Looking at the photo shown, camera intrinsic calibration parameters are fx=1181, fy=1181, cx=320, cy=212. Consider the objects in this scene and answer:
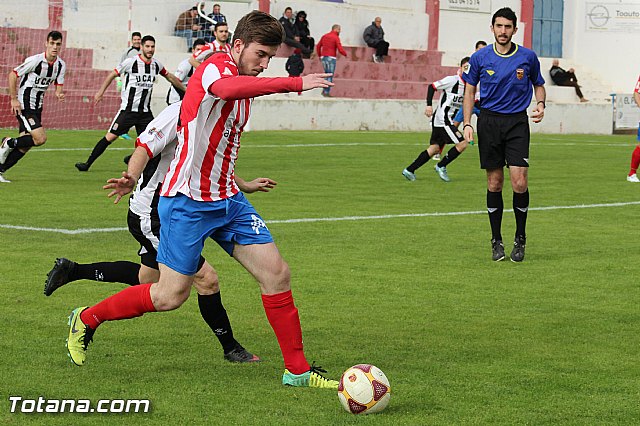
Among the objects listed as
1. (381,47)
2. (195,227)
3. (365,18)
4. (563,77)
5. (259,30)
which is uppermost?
(365,18)

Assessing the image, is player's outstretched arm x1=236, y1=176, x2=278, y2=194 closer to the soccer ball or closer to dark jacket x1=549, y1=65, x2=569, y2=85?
the soccer ball

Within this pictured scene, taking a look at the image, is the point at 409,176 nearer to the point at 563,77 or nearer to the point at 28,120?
the point at 28,120

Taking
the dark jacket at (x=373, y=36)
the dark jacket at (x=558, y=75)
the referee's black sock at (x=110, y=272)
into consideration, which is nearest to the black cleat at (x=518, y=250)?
the referee's black sock at (x=110, y=272)

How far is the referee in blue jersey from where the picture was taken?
1052 centimetres

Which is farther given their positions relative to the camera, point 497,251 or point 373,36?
point 373,36

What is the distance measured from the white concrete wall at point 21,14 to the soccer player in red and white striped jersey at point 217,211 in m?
24.9

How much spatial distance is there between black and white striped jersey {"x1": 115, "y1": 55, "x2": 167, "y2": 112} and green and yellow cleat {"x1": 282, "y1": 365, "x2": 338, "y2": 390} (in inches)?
493

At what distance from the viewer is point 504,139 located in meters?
10.6

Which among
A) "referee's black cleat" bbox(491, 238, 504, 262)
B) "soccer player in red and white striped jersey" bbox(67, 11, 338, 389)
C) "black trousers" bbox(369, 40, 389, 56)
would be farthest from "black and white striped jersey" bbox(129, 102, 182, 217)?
"black trousers" bbox(369, 40, 389, 56)

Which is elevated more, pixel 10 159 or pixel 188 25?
pixel 188 25

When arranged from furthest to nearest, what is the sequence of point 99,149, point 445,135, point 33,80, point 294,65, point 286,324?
point 294,65
point 445,135
point 99,149
point 33,80
point 286,324

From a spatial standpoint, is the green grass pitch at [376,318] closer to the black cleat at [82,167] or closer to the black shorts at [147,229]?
the black shorts at [147,229]

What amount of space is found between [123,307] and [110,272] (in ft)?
3.25

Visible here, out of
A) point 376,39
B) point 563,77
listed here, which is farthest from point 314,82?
point 563,77
